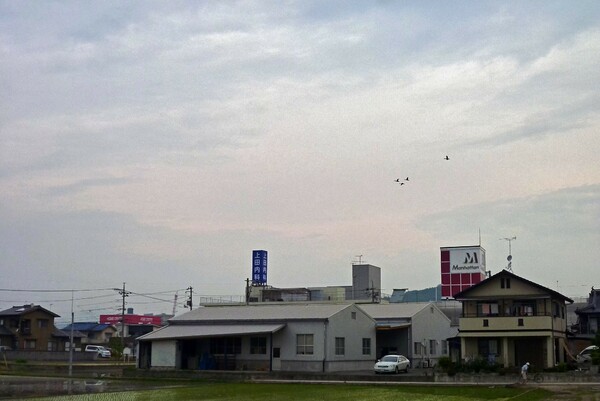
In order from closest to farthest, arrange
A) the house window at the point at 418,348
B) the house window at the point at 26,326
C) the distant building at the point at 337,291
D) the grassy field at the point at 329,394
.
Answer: the grassy field at the point at 329,394
the house window at the point at 418,348
the distant building at the point at 337,291
the house window at the point at 26,326

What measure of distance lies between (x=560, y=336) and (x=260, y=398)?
1121 inches

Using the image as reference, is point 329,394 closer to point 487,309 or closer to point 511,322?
point 511,322

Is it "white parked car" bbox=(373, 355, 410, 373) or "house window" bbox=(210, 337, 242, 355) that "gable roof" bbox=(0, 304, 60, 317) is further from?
"white parked car" bbox=(373, 355, 410, 373)

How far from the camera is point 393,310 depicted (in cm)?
5925

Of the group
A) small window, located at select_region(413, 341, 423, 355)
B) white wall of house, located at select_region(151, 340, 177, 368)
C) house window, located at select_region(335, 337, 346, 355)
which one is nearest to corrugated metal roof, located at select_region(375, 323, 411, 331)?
small window, located at select_region(413, 341, 423, 355)

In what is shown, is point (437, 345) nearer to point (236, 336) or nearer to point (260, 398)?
point (236, 336)

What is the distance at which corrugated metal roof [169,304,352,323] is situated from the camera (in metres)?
51.7

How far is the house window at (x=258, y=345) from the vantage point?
5128 cm

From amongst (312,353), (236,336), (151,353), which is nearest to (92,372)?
(151,353)

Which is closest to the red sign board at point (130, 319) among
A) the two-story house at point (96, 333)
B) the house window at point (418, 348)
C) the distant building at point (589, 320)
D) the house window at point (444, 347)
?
the two-story house at point (96, 333)

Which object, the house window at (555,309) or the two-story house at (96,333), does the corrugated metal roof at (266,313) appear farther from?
the two-story house at (96,333)

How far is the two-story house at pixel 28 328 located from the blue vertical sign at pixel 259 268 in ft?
81.5

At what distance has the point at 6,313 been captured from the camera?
8612 centimetres

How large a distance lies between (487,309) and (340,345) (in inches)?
392
